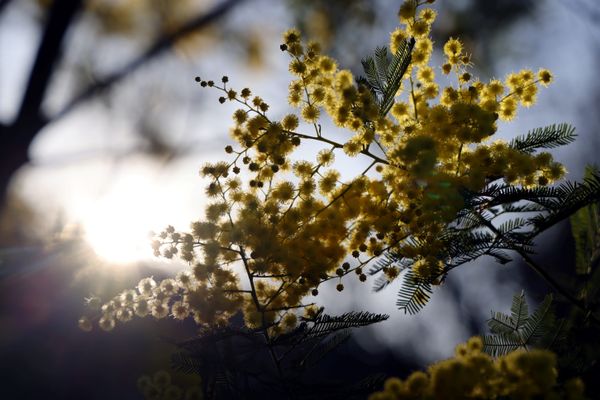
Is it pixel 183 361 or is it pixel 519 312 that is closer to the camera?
pixel 183 361

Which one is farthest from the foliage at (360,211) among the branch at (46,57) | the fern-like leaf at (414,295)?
the branch at (46,57)

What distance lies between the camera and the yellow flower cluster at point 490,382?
105 centimetres

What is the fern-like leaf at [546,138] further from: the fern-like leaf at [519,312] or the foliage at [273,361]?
the foliage at [273,361]

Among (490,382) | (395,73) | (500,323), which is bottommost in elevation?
(490,382)

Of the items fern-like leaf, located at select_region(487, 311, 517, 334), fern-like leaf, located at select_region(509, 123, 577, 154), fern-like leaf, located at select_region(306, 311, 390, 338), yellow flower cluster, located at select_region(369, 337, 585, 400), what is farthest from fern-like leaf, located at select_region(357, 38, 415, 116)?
yellow flower cluster, located at select_region(369, 337, 585, 400)

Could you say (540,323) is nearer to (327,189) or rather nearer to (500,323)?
(500,323)

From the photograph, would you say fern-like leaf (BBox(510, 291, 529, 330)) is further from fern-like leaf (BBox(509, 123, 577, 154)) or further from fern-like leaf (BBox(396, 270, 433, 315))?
fern-like leaf (BBox(509, 123, 577, 154))

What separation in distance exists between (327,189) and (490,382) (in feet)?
3.44

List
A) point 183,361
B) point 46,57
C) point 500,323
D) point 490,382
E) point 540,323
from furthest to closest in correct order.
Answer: point 46,57
point 500,323
point 540,323
point 183,361
point 490,382

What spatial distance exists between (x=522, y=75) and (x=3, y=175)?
259 cm

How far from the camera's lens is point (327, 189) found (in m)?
1.99

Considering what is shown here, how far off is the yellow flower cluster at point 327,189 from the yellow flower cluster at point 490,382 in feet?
2.06

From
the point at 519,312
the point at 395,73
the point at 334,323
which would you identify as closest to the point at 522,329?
the point at 519,312

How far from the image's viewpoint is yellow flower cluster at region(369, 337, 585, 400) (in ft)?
3.43
